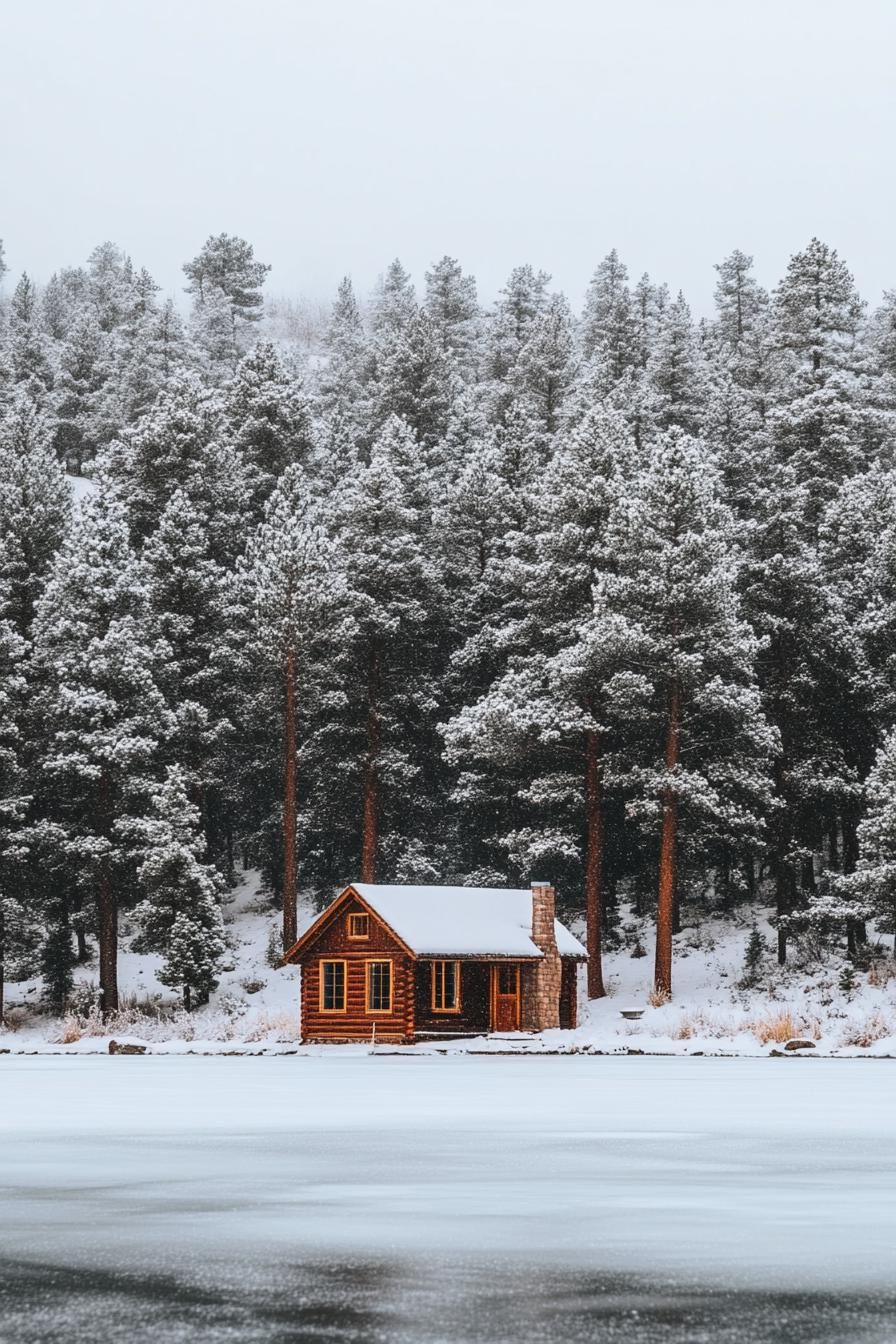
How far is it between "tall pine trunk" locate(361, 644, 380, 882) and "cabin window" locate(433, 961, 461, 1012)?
13.0m

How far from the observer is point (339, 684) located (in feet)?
218

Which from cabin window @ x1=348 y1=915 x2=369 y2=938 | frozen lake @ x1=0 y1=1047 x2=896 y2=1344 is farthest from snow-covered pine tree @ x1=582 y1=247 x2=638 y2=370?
frozen lake @ x1=0 y1=1047 x2=896 y2=1344

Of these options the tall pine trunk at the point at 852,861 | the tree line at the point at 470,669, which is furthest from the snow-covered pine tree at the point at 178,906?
the tall pine trunk at the point at 852,861

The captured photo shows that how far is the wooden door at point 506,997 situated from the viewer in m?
49.2

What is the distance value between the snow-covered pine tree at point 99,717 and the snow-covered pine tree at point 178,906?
1413mm

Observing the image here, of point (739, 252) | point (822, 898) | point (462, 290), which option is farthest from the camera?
point (462, 290)

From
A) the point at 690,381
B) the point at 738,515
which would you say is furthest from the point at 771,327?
the point at 738,515

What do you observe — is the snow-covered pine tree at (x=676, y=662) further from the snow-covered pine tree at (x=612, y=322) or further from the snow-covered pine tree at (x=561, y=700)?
the snow-covered pine tree at (x=612, y=322)

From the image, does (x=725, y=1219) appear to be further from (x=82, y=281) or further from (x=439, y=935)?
(x=82, y=281)

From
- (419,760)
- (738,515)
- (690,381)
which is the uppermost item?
(690,381)

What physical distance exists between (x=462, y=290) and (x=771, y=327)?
4015 cm

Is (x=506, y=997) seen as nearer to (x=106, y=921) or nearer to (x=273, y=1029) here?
(x=273, y=1029)

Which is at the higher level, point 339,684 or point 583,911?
point 339,684

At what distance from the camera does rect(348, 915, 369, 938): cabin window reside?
4886cm
